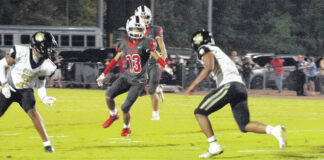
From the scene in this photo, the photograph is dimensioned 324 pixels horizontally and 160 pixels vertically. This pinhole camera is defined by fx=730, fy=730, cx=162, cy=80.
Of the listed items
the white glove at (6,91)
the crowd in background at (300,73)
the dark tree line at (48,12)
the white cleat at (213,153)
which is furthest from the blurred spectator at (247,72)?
the dark tree line at (48,12)

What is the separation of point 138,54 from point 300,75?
619 inches

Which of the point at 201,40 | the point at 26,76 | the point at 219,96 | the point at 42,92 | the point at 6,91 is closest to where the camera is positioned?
the point at 219,96

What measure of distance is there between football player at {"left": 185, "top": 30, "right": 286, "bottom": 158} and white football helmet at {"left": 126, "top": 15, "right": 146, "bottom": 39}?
8.50 feet

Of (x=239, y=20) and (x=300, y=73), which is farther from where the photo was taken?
(x=239, y=20)

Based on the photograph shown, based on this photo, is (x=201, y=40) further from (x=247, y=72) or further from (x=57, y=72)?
(x=57, y=72)

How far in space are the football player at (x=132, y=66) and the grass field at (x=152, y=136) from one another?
1.98 feet

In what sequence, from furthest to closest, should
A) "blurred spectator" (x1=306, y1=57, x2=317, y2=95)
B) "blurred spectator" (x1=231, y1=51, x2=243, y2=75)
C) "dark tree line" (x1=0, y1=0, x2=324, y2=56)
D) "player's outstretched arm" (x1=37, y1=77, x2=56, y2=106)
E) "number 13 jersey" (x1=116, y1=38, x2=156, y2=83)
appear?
"dark tree line" (x1=0, y1=0, x2=324, y2=56), "blurred spectator" (x1=231, y1=51, x2=243, y2=75), "blurred spectator" (x1=306, y1=57, x2=317, y2=95), "number 13 jersey" (x1=116, y1=38, x2=156, y2=83), "player's outstretched arm" (x1=37, y1=77, x2=56, y2=106)

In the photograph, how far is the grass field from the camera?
9.90 metres

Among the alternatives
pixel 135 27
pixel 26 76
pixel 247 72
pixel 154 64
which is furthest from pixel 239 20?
pixel 26 76

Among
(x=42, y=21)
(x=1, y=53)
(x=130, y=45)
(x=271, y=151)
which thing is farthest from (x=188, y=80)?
(x=42, y=21)

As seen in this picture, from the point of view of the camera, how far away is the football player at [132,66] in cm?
1195

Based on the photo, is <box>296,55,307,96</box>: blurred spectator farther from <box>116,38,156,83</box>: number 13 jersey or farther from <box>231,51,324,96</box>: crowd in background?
<box>116,38,156,83</box>: number 13 jersey

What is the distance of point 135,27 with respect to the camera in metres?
11.9

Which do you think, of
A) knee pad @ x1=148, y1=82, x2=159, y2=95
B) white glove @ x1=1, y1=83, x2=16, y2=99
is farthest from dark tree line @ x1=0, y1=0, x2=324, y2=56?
white glove @ x1=1, y1=83, x2=16, y2=99
